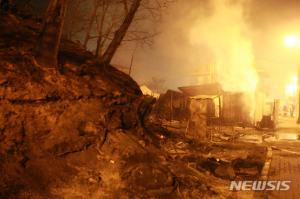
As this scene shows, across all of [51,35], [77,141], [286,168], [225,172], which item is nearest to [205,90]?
[286,168]

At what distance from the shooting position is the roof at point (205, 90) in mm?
31859

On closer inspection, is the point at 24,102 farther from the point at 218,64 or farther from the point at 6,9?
the point at 218,64

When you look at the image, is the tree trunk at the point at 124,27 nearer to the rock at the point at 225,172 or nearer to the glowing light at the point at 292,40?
the rock at the point at 225,172

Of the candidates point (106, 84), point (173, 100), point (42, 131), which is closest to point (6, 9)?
point (106, 84)

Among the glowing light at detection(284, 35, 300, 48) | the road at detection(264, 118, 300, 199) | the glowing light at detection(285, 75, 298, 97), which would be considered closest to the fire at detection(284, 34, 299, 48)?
the glowing light at detection(284, 35, 300, 48)

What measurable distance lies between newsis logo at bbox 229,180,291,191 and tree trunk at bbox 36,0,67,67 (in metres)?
6.15

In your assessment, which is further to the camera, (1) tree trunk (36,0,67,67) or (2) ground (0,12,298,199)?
(1) tree trunk (36,0,67,67)

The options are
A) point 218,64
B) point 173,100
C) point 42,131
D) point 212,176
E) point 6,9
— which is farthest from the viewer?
point 218,64

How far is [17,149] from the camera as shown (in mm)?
6543

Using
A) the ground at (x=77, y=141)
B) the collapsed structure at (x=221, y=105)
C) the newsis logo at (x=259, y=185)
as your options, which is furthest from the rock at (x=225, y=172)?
the collapsed structure at (x=221, y=105)

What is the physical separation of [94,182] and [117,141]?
63.4 inches

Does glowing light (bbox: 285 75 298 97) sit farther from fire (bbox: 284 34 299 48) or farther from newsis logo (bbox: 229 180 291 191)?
newsis logo (bbox: 229 180 291 191)

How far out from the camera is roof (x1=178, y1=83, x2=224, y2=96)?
105ft

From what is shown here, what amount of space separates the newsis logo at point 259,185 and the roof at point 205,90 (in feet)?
76.5
